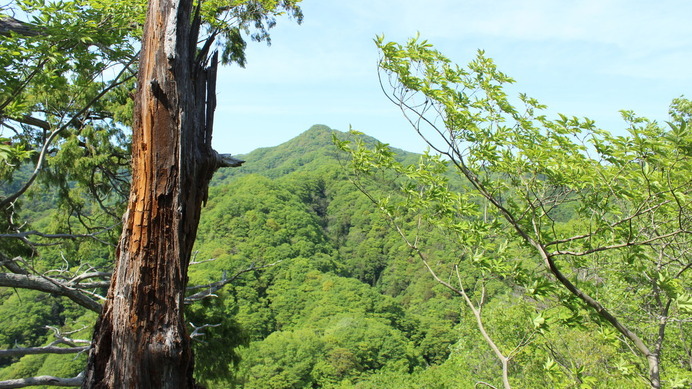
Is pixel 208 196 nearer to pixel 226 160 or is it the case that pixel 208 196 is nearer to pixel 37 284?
pixel 37 284

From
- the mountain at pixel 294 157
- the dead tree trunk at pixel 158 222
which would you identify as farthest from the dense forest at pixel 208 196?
the mountain at pixel 294 157

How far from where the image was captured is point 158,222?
1816 millimetres

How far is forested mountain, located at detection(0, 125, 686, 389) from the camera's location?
6527 mm

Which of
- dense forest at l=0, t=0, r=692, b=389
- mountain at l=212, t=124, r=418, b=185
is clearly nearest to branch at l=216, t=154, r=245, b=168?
dense forest at l=0, t=0, r=692, b=389

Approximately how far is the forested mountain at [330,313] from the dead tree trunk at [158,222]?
2036 millimetres

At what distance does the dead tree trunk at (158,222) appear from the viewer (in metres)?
1.74

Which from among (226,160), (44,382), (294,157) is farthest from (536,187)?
(294,157)

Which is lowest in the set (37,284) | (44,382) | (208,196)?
(44,382)

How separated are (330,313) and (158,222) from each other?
3343 centimetres

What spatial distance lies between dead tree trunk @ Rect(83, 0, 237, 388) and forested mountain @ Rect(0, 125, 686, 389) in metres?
2.04

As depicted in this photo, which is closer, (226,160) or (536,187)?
(226,160)

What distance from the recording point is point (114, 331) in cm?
176

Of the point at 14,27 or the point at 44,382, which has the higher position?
the point at 14,27

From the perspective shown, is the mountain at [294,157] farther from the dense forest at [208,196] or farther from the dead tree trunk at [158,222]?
the dead tree trunk at [158,222]
